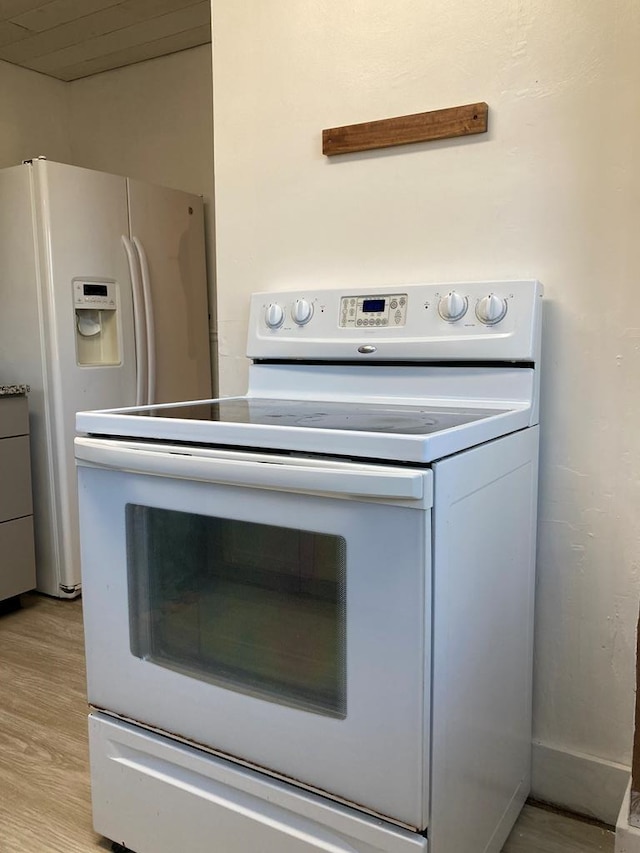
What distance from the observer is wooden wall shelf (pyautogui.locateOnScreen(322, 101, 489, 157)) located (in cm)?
150

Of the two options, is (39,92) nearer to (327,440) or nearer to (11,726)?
(11,726)

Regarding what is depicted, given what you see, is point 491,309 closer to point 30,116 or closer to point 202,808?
point 202,808

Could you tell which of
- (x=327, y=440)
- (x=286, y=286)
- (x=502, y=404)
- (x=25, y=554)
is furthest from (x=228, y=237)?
(x=25, y=554)

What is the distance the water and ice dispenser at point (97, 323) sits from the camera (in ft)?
8.98

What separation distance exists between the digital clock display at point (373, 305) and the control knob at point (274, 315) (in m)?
0.21

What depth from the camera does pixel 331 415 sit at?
1.32 meters

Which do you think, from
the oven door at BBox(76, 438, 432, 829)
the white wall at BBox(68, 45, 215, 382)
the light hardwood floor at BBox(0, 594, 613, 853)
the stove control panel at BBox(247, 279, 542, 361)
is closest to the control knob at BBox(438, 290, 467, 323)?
the stove control panel at BBox(247, 279, 542, 361)

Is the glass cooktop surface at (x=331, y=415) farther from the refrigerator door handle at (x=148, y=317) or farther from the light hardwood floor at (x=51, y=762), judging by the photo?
the refrigerator door handle at (x=148, y=317)

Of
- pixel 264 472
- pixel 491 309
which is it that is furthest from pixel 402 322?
pixel 264 472

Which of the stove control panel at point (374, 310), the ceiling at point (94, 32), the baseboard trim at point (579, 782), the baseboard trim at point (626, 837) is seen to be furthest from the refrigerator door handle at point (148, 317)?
the baseboard trim at point (626, 837)

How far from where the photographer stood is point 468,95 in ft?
4.95

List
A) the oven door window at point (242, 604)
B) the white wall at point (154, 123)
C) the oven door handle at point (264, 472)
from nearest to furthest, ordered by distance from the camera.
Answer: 1. the oven door handle at point (264, 472)
2. the oven door window at point (242, 604)
3. the white wall at point (154, 123)

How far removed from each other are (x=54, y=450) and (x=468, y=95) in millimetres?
1904

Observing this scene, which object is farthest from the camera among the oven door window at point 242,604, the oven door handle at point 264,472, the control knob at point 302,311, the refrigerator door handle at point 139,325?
the refrigerator door handle at point 139,325
